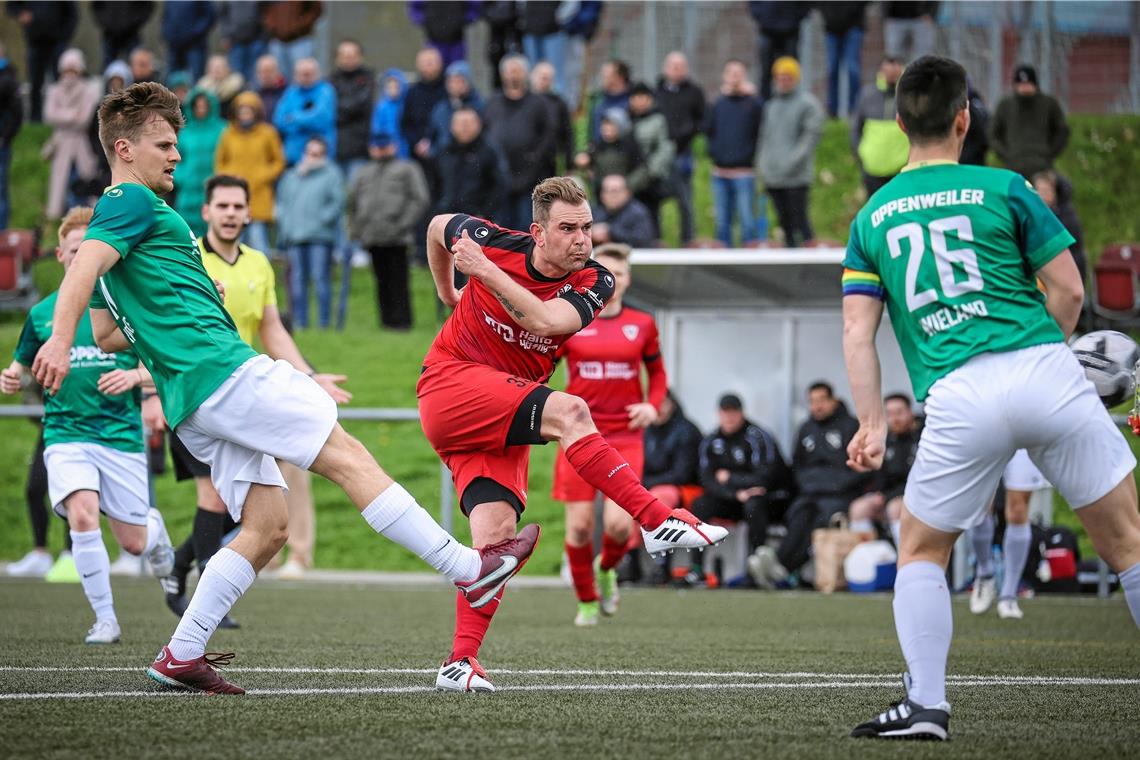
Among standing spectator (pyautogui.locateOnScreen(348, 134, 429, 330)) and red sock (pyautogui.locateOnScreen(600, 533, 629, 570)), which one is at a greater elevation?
standing spectator (pyautogui.locateOnScreen(348, 134, 429, 330))

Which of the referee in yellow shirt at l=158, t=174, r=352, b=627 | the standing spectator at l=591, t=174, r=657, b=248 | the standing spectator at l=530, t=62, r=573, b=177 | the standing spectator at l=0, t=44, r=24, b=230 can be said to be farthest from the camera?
the standing spectator at l=0, t=44, r=24, b=230

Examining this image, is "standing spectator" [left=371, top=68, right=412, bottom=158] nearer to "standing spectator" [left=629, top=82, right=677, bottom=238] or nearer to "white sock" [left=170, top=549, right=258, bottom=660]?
"standing spectator" [left=629, top=82, right=677, bottom=238]

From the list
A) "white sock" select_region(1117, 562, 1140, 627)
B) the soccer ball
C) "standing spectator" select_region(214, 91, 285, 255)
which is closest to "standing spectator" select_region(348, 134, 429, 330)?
"standing spectator" select_region(214, 91, 285, 255)

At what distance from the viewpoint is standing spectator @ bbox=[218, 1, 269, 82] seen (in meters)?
20.4

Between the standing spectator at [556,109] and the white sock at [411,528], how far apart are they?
12.5m

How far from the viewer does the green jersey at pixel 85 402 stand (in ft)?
27.1

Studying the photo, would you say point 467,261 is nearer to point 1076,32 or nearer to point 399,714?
point 399,714

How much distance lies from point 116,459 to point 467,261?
131 inches

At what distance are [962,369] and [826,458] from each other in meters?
10.7

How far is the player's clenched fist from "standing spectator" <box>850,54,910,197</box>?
11.6 metres

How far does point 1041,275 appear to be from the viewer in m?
4.65

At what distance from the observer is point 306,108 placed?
18.9 m

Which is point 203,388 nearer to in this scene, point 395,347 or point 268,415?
point 268,415

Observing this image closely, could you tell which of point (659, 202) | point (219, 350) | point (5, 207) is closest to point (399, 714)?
point (219, 350)
